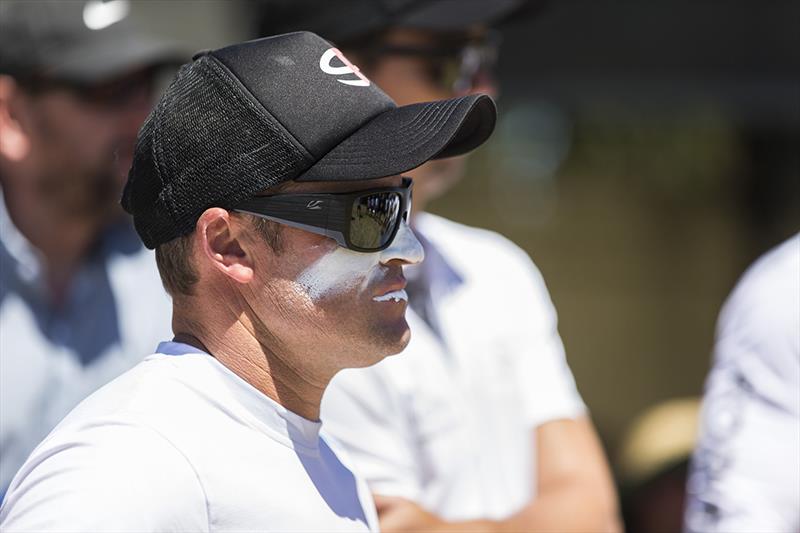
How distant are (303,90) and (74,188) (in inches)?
63.8

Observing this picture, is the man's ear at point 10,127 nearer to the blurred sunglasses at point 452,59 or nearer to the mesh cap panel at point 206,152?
the blurred sunglasses at point 452,59

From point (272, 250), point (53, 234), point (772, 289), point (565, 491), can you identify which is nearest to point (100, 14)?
point (53, 234)

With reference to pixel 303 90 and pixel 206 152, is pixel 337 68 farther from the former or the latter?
pixel 206 152

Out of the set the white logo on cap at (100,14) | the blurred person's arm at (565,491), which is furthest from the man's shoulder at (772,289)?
the white logo on cap at (100,14)

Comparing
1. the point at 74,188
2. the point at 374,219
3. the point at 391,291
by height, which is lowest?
the point at 74,188

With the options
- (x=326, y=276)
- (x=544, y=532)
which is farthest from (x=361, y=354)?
(x=544, y=532)

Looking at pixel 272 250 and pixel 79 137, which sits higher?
pixel 272 250

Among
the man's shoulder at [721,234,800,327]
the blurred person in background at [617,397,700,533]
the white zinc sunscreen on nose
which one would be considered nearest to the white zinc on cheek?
the white zinc sunscreen on nose

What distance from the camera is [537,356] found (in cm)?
287

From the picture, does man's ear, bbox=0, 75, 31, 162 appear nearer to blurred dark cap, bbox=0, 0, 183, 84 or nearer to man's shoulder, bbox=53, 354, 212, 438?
blurred dark cap, bbox=0, 0, 183, 84

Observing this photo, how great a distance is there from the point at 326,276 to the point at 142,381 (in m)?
0.32

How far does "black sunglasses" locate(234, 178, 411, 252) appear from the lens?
176cm

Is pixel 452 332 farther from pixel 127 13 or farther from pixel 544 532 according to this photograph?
pixel 127 13

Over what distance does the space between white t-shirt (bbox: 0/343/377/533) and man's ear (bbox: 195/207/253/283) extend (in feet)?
0.44
